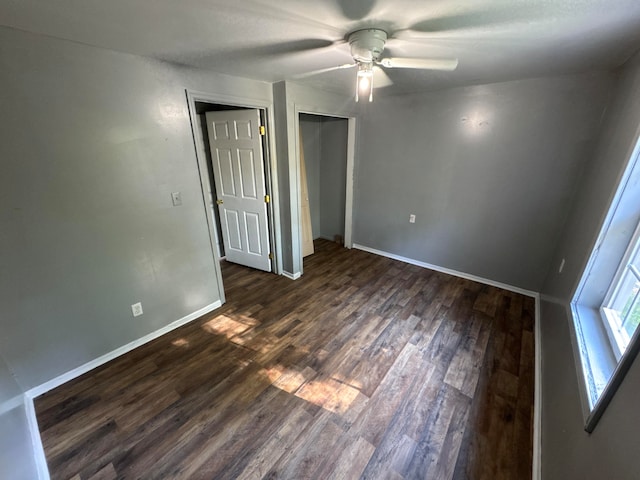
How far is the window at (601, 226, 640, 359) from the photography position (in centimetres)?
129

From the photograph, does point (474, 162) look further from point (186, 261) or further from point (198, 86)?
point (186, 261)

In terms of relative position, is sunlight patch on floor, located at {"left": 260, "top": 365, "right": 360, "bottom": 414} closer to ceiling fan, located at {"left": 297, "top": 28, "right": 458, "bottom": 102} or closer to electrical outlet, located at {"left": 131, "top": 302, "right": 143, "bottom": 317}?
electrical outlet, located at {"left": 131, "top": 302, "right": 143, "bottom": 317}

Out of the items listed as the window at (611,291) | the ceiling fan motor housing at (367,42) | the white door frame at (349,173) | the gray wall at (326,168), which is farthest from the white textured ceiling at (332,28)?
the gray wall at (326,168)

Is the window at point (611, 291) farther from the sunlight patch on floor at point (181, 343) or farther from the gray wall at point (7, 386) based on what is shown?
the gray wall at point (7, 386)

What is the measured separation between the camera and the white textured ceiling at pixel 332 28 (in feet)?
3.77

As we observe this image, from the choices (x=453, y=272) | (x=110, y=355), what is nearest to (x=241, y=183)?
(x=110, y=355)

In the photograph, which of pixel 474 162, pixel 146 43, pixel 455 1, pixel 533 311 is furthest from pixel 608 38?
pixel 146 43

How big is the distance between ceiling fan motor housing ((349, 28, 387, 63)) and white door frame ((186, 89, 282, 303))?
4.48 feet

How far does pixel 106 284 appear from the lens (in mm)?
1973

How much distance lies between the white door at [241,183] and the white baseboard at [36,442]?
2.20 metres

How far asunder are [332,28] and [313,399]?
225 centimetres

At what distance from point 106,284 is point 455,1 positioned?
8.92 ft

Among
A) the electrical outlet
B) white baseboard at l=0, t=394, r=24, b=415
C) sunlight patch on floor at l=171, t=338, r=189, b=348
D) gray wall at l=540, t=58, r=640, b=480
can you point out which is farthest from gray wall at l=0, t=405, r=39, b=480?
gray wall at l=540, t=58, r=640, b=480

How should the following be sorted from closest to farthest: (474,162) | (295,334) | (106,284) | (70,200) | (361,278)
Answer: (70,200)
(106,284)
(295,334)
(474,162)
(361,278)
